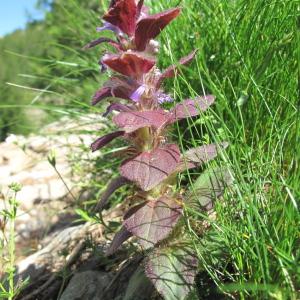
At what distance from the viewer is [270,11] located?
1702mm

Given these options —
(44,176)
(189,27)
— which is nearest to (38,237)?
(44,176)

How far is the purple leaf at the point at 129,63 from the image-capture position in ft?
4.27

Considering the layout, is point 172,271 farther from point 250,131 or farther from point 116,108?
point 250,131

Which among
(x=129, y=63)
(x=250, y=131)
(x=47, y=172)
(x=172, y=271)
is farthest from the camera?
(x=47, y=172)

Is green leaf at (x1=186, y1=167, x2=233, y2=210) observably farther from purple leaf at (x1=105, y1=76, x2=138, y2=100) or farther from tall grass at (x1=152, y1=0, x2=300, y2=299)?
purple leaf at (x1=105, y1=76, x2=138, y2=100)

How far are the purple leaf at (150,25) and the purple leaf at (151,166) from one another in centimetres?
33

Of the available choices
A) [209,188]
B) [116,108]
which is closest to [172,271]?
[209,188]

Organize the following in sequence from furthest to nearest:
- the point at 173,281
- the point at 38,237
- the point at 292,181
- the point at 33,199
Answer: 1. the point at 33,199
2. the point at 38,237
3. the point at 173,281
4. the point at 292,181

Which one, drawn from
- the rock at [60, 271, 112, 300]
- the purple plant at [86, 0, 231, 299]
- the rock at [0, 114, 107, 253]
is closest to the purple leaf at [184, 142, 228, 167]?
the purple plant at [86, 0, 231, 299]

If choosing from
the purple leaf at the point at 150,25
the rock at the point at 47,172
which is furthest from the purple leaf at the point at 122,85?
the rock at the point at 47,172

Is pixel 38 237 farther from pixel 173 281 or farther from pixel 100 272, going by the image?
pixel 173 281

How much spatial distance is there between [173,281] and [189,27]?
148 cm

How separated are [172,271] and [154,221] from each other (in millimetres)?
148

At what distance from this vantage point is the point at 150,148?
1417 millimetres
